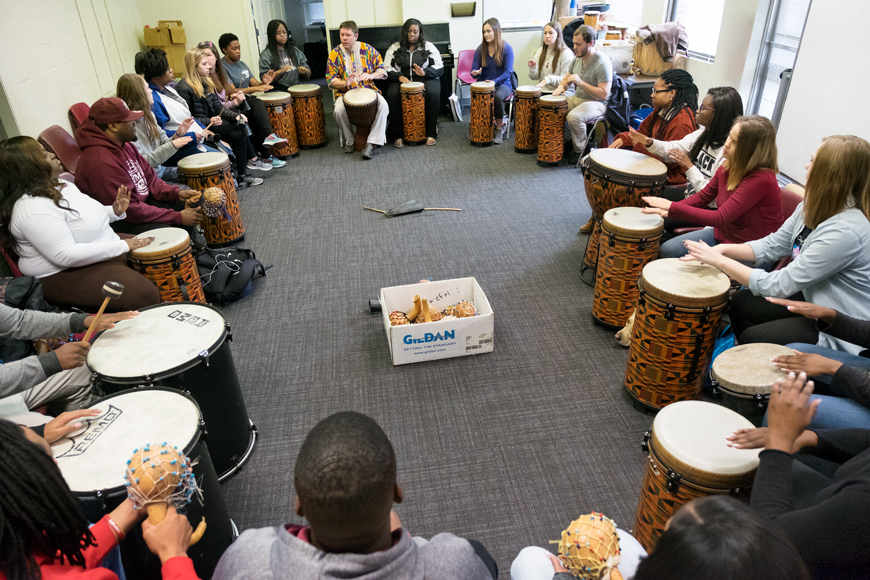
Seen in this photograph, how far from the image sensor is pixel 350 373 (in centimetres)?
282

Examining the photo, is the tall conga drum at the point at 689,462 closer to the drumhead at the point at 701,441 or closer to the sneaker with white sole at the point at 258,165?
the drumhead at the point at 701,441

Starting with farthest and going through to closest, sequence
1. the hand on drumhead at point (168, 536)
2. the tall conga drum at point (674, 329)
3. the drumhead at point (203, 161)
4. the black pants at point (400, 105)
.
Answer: the black pants at point (400, 105)
the drumhead at point (203, 161)
the tall conga drum at point (674, 329)
the hand on drumhead at point (168, 536)

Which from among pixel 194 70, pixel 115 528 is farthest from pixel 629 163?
pixel 194 70

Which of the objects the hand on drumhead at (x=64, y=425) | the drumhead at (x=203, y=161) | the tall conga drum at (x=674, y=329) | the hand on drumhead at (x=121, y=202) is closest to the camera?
the hand on drumhead at (x=64, y=425)

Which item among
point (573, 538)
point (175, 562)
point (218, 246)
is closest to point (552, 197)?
point (218, 246)

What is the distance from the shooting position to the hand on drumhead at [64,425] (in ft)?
5.13

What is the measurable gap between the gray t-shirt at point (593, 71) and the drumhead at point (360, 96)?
196 cm

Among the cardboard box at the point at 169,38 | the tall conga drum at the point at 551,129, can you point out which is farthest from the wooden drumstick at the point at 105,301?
the cardboard box at the point at 169,38

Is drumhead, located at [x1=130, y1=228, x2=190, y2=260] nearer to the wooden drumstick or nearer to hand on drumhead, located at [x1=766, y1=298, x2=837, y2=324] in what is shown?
the wooden drumstick

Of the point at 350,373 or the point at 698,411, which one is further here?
the point at 350,373

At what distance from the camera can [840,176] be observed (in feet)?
6.54

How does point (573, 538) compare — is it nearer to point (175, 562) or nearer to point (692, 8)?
point (175, 562)

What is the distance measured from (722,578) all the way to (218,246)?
3971 mm

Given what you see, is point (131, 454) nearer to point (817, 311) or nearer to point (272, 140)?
point (817, 311)
